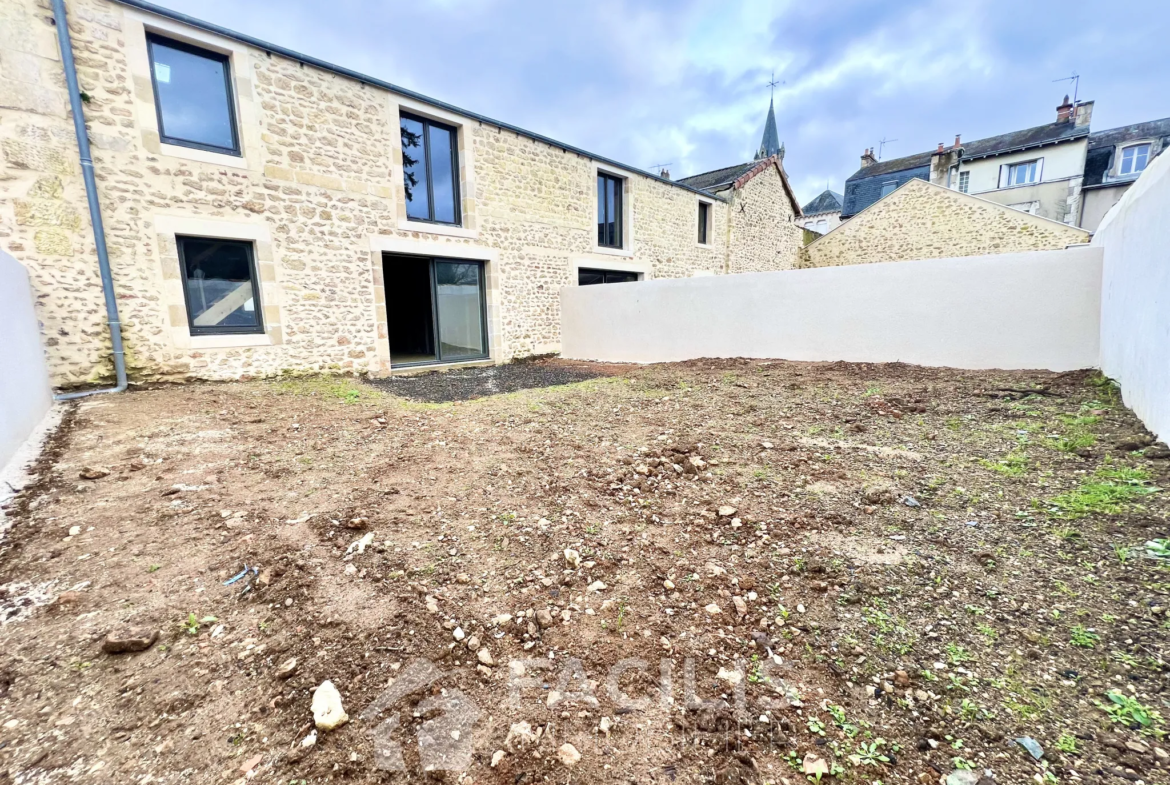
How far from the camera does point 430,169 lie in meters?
8.48

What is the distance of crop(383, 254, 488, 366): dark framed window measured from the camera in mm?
8891

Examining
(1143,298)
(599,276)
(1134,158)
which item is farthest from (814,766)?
(1134,158)

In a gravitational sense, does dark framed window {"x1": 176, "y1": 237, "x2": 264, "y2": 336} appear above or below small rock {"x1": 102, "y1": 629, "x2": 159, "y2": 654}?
above

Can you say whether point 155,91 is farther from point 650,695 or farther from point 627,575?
point 650,695

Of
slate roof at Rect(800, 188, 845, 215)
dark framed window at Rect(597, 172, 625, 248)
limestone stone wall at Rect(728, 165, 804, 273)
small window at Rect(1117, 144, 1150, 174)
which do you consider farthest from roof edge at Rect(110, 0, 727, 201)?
slate roof at Rect(800, 188, 845, 215)

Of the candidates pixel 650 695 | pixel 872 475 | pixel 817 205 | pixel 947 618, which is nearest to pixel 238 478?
pixel 650 695

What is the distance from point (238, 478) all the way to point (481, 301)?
22.6ft

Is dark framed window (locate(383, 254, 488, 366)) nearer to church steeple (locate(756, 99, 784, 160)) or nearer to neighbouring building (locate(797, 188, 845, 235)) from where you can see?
neighbouring building (locate(797, 188, 845, 235))

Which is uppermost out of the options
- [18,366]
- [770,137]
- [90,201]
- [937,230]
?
[770,137]

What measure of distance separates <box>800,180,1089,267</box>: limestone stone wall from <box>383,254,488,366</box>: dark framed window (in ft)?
39.7

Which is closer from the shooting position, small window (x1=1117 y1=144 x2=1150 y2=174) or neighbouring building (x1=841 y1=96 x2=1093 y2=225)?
neighbouring building (x1=841 y1=96 x2=1093 y2=225)

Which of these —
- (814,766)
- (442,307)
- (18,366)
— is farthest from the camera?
(442,307)

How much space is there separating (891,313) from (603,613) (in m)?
6.92

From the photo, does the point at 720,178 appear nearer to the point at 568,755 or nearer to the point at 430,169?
the point at 430,169
